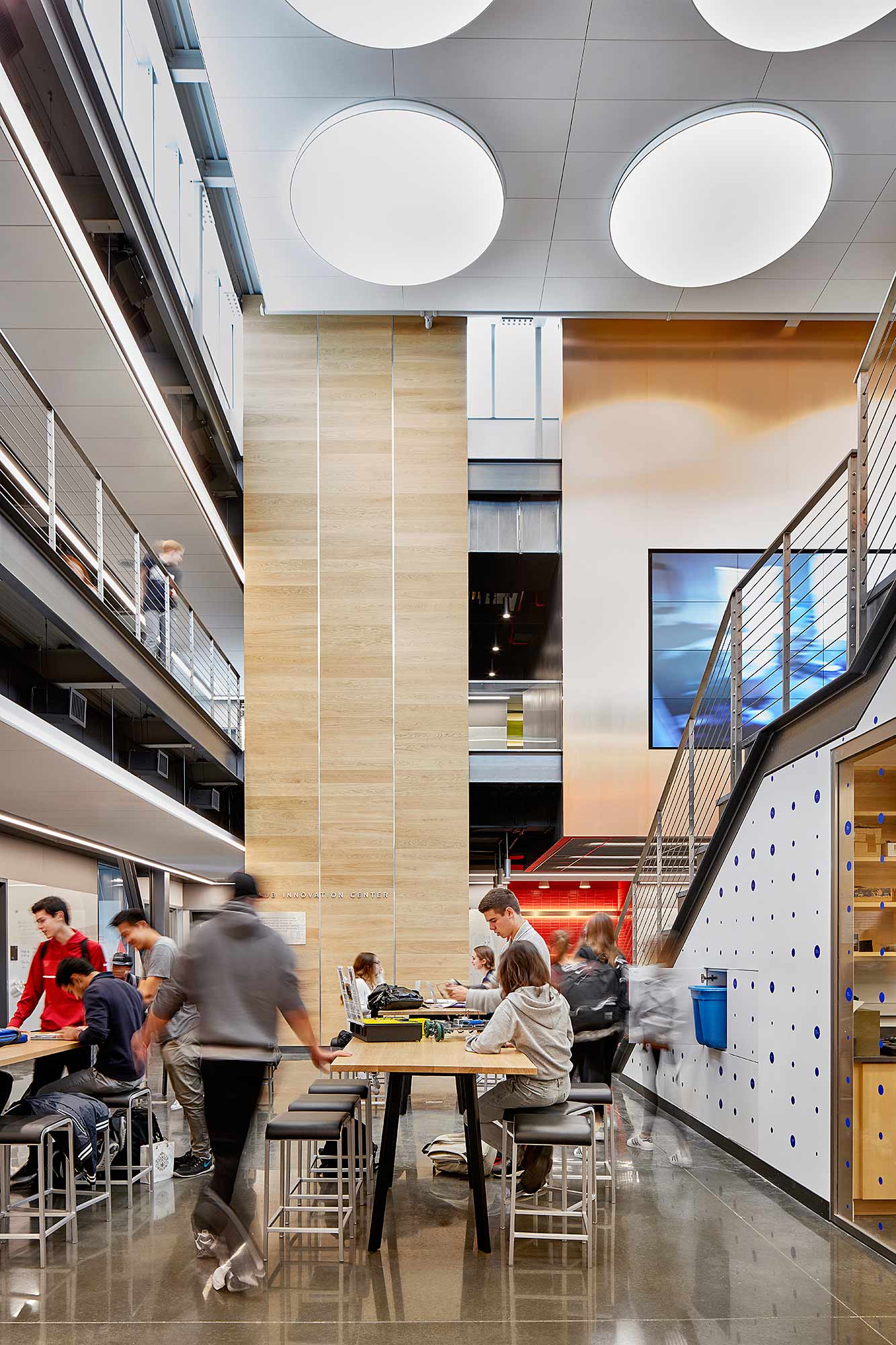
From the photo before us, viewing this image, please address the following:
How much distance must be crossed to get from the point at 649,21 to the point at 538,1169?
6594mm

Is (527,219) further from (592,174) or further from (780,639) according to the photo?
(780,639)

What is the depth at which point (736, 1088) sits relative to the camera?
662cm

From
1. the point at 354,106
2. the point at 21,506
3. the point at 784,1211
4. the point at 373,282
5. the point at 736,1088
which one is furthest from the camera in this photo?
the point at 373,282

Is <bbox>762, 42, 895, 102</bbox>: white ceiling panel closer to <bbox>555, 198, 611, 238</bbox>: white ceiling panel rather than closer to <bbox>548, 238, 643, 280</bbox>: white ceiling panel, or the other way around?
<bbox>555, 198, 611, 238</bbox>: white ceiling panel

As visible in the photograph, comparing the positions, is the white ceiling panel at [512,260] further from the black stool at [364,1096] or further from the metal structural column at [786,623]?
the black stool at [364,1096]

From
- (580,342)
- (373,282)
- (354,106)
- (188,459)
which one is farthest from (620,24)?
(188,459)

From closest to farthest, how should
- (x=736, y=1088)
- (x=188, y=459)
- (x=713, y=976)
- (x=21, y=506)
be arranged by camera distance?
(x=736, y=1088)
(x=713, y=976)
(x=21, y=506)
(x=188, y=459)

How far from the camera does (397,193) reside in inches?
331

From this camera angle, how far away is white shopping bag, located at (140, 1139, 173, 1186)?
6.11 metres

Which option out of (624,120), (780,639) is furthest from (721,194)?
(780,639)

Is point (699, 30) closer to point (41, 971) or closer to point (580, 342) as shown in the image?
point (580, 342)

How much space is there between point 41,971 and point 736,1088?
13.6ft

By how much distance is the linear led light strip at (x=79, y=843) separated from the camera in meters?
12.4

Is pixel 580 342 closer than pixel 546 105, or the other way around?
pixel 546 105
